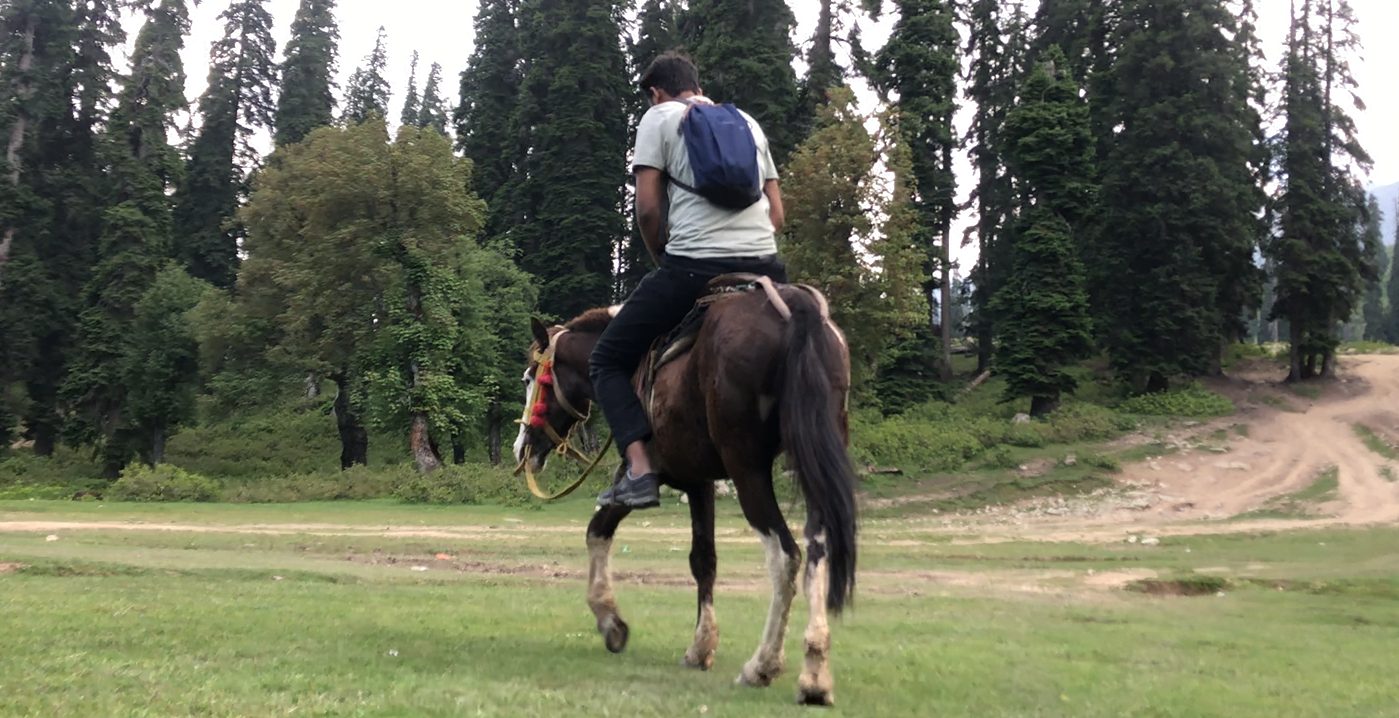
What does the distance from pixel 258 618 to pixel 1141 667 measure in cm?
603

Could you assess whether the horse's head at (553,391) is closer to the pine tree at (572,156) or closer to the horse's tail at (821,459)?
the horse's tail at (821,459)

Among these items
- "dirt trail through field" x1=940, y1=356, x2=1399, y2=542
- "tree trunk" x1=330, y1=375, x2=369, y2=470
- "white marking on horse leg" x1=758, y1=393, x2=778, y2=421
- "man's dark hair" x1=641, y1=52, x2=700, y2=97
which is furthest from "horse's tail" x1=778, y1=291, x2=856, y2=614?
"tree trunk" x1=330, y1=375, x2=369, y2=470

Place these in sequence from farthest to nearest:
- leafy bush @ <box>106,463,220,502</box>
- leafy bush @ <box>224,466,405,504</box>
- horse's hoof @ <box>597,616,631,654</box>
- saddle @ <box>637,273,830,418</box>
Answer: leafy bush @ <box>106,463,220,502</box> → leafy bush @ <box>224,466,405,504</box> → horse's hoof @ <box>597,616,631,654</box> → saddle @ <box>637,273,830,418</box>

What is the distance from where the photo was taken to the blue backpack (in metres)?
5.84

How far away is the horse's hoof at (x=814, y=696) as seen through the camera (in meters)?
4.83

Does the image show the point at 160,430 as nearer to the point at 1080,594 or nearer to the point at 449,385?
the point at 449,385

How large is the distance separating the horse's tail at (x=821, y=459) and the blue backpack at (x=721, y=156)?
1.21 m

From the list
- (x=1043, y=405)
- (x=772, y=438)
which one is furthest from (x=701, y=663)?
(x=1043, y=405)

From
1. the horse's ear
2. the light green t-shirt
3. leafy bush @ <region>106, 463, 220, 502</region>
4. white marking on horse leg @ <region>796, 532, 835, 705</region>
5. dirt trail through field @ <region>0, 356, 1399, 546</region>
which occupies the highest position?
the light green t-shirt

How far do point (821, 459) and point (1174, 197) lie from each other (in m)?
40.9

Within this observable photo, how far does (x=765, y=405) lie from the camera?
5371 millimetres

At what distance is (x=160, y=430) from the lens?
41375 mm

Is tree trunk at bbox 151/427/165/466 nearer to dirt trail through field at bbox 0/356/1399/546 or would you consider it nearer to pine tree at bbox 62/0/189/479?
pine tree at bbox 62/0/189/479

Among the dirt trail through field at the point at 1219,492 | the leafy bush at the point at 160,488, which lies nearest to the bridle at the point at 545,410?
the dirt trail through field at the point at 1219,492
